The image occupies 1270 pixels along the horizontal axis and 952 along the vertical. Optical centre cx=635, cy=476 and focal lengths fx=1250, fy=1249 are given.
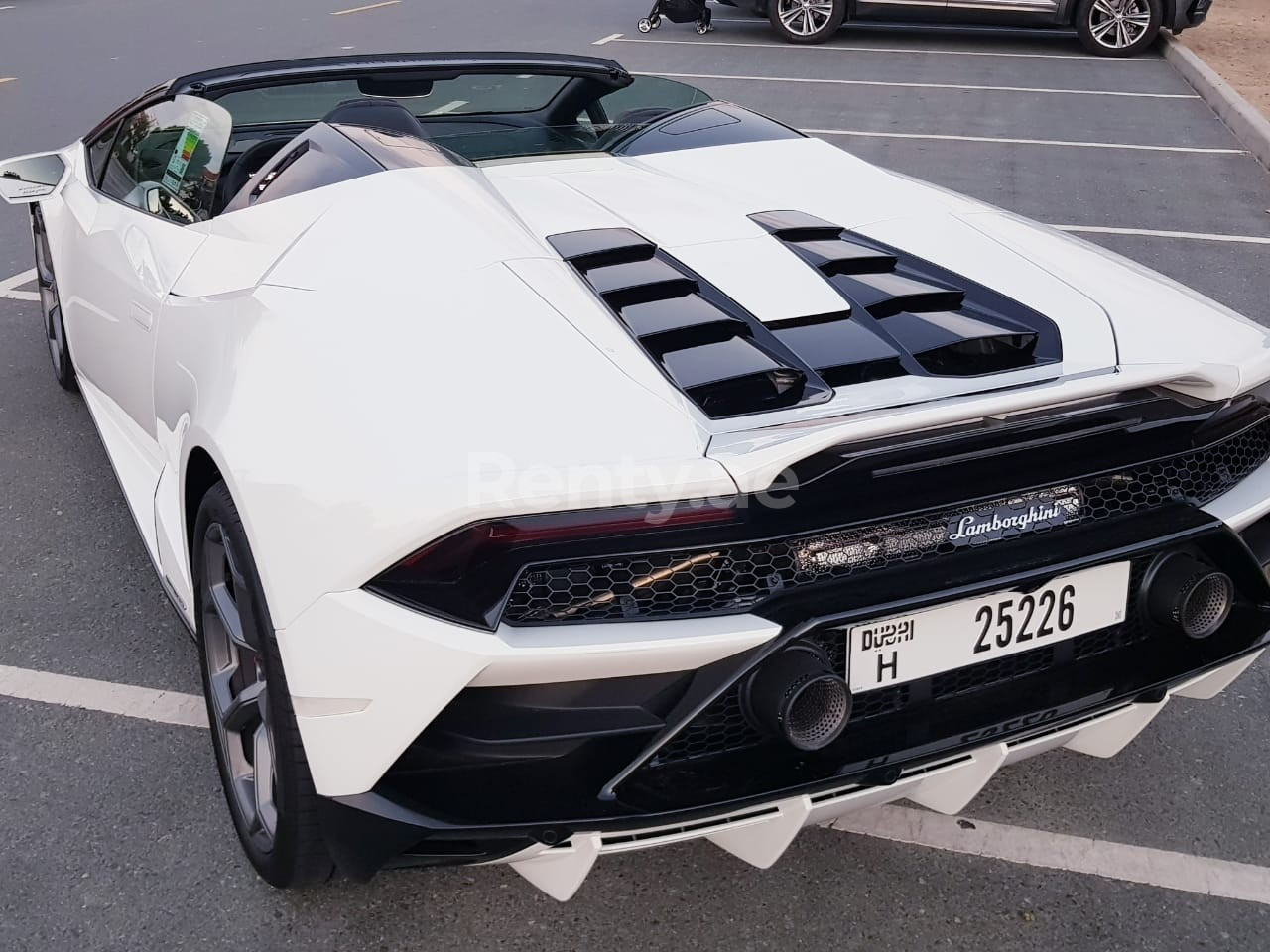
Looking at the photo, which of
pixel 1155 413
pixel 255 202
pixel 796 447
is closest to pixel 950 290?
pixel 1155 413

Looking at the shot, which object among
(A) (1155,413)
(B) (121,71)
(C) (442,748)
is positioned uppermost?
(A) (1155,413)

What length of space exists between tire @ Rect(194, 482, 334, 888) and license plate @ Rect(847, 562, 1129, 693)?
0.88m

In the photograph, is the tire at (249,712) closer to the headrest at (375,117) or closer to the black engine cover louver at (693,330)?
the black engine cover louver at (693,330)

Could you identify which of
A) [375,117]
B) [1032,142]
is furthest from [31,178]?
[1032,142]

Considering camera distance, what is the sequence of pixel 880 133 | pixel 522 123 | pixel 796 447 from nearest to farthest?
1. pixel 796 447
2. pixel 522 123
3. pixel 880 133

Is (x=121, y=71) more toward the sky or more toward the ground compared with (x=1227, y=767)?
more toward the ground

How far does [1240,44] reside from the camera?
13633 millimetres

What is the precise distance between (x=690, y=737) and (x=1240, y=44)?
47.1ft

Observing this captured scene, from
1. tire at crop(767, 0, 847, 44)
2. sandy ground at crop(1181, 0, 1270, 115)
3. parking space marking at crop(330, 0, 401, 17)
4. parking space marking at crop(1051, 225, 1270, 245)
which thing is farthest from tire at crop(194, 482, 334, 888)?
parking space marking at crop(330, 0, 401, 17)

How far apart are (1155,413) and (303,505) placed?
1.37 m

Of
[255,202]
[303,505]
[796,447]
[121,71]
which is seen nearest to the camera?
[796,447]

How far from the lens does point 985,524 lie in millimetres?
1982

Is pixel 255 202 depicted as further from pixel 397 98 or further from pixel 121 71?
pixel 121 71

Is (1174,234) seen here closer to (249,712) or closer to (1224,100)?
(1224,100)
